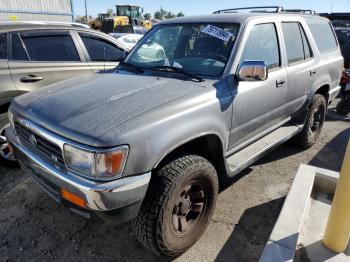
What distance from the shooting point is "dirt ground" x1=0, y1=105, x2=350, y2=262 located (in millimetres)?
2773

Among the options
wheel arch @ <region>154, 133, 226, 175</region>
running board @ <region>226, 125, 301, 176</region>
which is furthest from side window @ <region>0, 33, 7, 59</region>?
running board @ <region>226, 125, 301, 176</region>

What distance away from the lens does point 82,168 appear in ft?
7.02

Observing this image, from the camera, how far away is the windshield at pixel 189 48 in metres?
3.12

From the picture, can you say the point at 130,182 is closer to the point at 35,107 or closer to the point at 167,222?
the point at 167,222

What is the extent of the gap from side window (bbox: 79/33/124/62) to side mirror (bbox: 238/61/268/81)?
2911mm

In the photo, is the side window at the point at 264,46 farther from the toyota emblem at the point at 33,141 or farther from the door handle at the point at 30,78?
the door handle at the point at 30,78

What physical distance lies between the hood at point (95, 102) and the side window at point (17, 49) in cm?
140

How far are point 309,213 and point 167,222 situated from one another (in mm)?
1555

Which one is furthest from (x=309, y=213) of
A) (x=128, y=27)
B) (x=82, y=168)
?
(x=128, y=27)

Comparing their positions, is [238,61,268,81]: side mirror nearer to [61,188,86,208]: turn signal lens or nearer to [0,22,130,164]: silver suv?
[61,188,86,208]: turn signal lens

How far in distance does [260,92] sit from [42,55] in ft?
9.91

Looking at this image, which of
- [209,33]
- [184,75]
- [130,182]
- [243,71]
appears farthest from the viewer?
[209,33]

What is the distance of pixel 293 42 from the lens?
4004 mm

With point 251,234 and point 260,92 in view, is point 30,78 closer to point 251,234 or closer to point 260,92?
point 260,92
